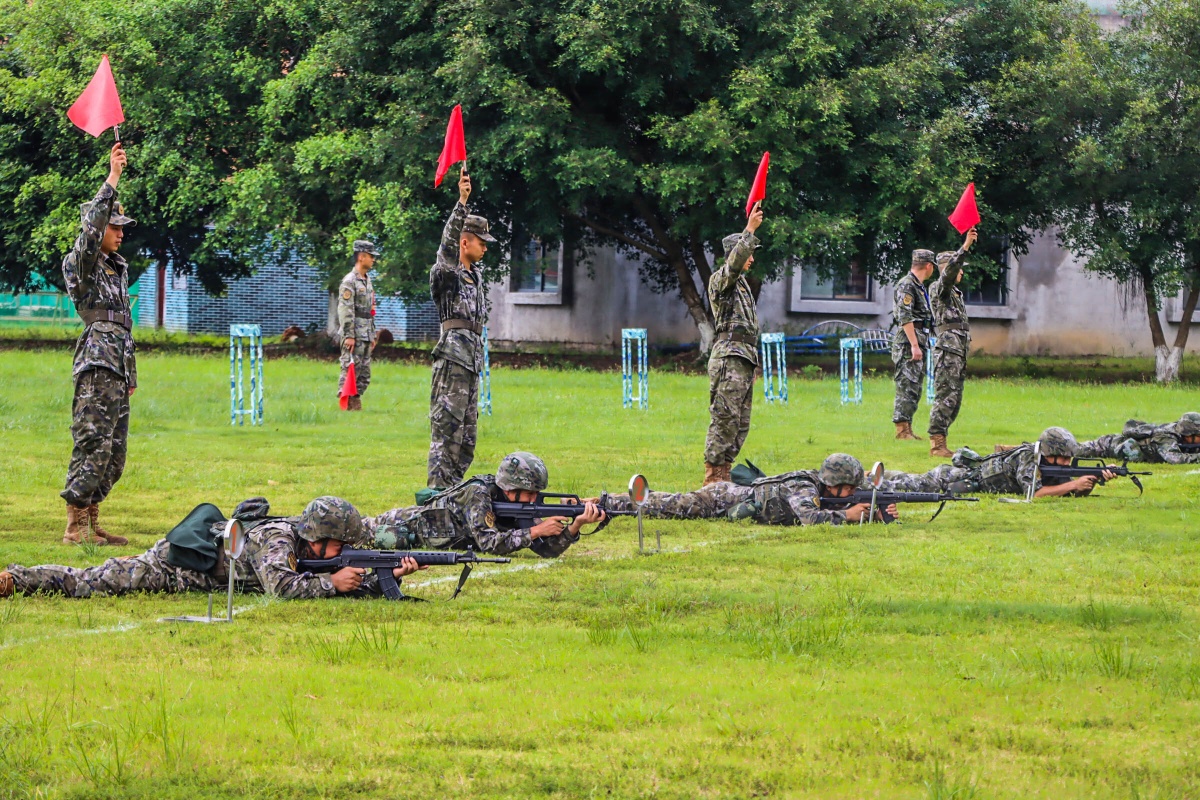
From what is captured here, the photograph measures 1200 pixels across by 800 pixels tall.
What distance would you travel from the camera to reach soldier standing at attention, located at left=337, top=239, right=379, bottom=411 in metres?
19.6

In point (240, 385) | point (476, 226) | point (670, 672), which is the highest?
point (476, 226)

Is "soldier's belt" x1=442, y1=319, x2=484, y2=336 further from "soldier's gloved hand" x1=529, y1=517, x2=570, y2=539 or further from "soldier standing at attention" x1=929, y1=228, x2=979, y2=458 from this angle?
"soldier standing at attention" x1=929, y1=228, x2=979, y2=458

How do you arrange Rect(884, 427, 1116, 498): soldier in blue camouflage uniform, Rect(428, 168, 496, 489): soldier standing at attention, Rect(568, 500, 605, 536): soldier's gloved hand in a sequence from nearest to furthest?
Rect(568, 500, 605, 536): soldier's gloved hand, Rect(428, 168, 496, 489): soldier standing at attention, Rect(884, 427, 1116, 498): soldier in blue camouflage uniform

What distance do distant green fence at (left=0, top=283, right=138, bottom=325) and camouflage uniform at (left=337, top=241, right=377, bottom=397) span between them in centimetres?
2886

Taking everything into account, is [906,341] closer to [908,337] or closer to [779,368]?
[908,337]

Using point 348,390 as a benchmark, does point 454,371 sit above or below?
above

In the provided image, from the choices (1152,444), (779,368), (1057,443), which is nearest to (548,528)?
(1057,443)

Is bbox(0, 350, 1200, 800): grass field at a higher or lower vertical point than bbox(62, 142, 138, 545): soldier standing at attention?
lower

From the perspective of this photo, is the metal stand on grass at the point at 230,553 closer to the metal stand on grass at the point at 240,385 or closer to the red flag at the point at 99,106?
the red flag at the point at 99,106

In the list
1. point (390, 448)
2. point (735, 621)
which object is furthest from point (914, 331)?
point (735, 621)

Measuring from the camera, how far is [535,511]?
9.09 meters

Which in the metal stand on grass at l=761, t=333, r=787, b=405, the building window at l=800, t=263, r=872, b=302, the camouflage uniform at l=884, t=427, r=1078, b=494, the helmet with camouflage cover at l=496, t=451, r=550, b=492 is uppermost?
the building window at l=800, t=263, r=872, b=302

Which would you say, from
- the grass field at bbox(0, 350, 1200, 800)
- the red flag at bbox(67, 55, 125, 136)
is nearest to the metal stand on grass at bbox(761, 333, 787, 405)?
the grass field at bbox(0, 350, 1200, 800)

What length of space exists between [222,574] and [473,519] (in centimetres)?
171
